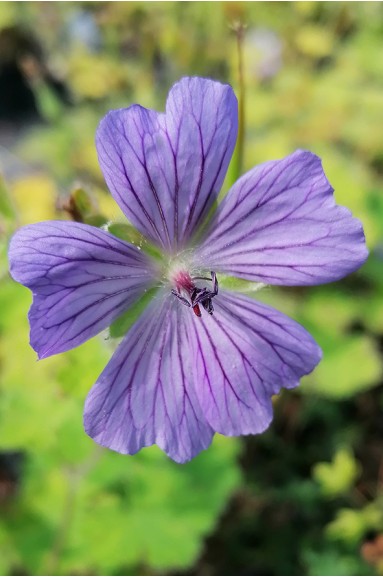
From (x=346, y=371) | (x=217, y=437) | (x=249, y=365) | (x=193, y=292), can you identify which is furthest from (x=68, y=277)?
(x=346, y=371)

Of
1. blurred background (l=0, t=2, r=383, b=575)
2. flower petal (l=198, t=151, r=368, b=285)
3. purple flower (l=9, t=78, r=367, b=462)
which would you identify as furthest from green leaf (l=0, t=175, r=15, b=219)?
flower petal (l=198, t=151, r=368, b=285)

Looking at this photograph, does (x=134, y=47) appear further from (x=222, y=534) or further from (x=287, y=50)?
(x=222, y=534)

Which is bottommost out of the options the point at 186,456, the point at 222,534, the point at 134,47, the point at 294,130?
the point at 222,534

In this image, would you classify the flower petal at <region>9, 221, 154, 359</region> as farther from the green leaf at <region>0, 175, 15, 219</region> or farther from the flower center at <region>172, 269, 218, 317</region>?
the green leaf at <region>0, 175, 15, 219</region>

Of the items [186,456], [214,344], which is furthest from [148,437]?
[214,344]

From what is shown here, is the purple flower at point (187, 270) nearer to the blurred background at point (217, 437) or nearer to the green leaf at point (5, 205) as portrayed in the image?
the blurred background at point (217, 437)

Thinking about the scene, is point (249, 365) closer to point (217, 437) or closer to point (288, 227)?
point (288, 227)
